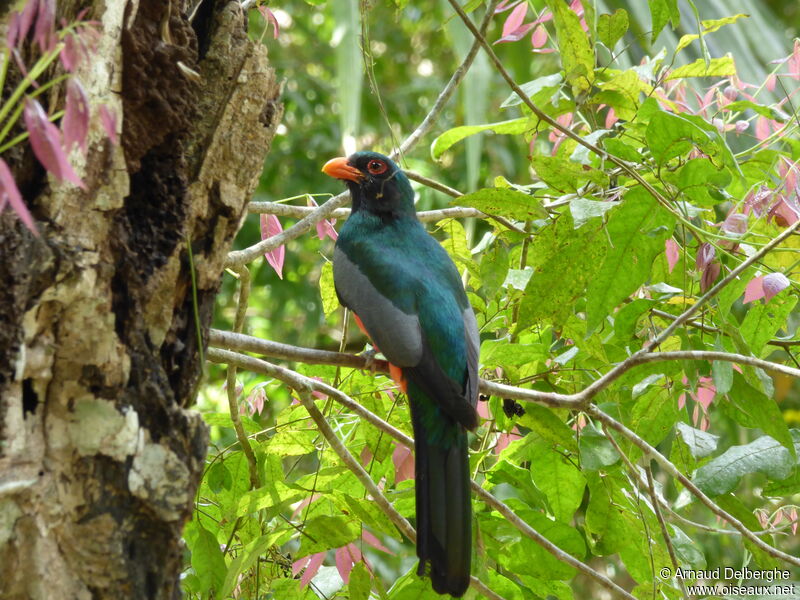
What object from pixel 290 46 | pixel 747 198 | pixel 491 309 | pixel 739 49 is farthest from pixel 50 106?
pixel 290 46

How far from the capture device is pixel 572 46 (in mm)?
2574

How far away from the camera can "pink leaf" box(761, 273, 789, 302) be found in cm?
221

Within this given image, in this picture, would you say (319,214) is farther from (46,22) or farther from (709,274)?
(46,22)

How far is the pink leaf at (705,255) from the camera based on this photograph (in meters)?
2.55

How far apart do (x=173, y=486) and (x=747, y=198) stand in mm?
2022

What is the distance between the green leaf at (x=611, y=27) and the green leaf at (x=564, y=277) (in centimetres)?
72

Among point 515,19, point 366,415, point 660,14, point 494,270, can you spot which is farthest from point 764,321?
point 515,19

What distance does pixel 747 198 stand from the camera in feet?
8.91

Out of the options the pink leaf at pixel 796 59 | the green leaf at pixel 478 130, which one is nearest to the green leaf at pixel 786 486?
the green leaf at pixel 478 130

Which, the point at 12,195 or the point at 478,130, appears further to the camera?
the point at 478,130

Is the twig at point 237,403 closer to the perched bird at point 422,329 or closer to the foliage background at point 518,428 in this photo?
the foliage background at point 518,428

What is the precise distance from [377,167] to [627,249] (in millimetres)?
1533

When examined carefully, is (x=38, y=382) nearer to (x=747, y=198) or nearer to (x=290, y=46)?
(x=747, y=198)

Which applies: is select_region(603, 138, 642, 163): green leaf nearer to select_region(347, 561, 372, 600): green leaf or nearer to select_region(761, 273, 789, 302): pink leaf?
select_region(761, 273, 789, 302): pink leaf
